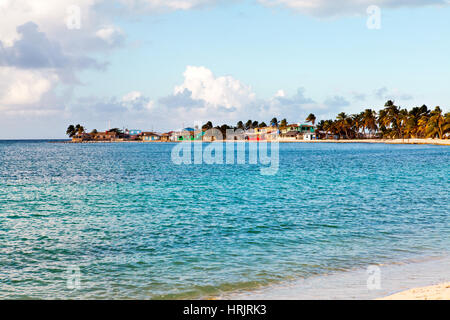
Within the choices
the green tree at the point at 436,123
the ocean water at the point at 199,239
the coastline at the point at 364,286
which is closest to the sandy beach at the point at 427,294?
the coastline at the point at 364,286

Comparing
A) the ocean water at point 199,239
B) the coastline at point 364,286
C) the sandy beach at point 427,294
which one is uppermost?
the sandy beach at point 427,294

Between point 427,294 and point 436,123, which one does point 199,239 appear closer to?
point 427,294

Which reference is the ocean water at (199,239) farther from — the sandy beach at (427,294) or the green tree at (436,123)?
the green tree at (436,123)

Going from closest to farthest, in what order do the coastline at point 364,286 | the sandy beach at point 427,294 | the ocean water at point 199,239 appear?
the sandy beach at point 427,294
the coastline at point 364,286
the ocean water at point 199,239

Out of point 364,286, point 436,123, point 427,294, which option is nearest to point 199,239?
point 364,286

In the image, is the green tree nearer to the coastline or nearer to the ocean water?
the ocean water

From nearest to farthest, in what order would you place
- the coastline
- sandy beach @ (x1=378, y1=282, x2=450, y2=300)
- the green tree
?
sandy beach @ (x1=378, y1=282, x2=450, y2=300)
the coastline
the green tree

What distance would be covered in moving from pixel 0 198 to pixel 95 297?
2474cm

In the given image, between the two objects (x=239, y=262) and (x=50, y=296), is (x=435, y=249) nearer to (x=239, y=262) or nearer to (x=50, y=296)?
(x=239, y=262)

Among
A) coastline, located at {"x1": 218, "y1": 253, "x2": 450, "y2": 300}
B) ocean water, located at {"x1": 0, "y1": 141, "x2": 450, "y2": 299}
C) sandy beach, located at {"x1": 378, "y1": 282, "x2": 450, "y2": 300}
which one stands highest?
sandy beach, located at {"x1": 378, "y1": 282, "x2": 450, "y2": 300}

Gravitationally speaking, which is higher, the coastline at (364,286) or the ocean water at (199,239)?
the coastline at (364,286)

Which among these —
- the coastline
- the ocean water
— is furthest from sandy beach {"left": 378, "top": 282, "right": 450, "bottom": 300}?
the ocean water

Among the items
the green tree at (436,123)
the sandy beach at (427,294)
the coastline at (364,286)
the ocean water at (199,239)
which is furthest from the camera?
the green tree at (436,123)
